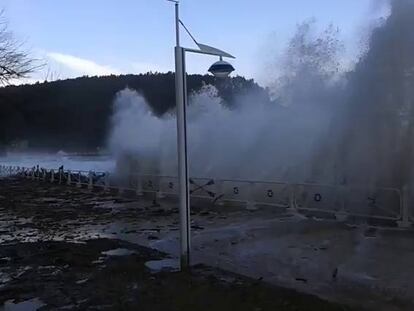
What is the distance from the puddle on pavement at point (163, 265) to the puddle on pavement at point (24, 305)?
2068 mm

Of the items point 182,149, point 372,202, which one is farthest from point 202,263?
point 372,202

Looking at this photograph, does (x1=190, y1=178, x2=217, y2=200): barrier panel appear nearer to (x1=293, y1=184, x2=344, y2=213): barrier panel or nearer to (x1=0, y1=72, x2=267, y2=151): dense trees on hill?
(x1=293, y1=184, x2=344, y2=213): barrier panel

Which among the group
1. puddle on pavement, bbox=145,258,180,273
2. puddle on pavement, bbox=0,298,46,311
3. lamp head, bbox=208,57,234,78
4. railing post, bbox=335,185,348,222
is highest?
lamp head, bbox=208,57,234,78

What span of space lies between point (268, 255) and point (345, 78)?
1020 cm

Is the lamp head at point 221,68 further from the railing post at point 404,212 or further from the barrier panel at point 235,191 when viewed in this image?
the barrier panel at point 235,191

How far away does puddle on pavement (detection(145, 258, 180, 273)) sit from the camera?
8789 millimetres

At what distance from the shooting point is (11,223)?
1609 centimetres

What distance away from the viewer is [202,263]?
9.20m

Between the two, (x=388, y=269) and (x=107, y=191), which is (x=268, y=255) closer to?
(x=388, y=269)

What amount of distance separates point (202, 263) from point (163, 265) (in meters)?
0.66

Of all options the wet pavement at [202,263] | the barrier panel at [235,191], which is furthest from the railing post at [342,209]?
the barrier panel at [235,191]

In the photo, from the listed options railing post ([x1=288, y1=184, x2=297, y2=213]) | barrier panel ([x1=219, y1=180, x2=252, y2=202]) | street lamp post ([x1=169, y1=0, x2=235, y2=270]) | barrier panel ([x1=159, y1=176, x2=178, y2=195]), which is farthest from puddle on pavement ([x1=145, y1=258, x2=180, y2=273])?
barrier panel ([x1=159, y1=176, x2=178, y2=195])

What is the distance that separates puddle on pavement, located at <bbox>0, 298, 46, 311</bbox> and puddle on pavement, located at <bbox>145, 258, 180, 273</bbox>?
207 centimetres

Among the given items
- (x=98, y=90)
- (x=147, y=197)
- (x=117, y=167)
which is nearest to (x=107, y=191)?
(x=147, y=197)
